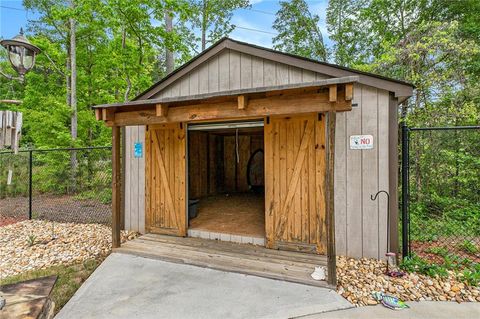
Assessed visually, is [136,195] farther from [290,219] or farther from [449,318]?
[449,318]

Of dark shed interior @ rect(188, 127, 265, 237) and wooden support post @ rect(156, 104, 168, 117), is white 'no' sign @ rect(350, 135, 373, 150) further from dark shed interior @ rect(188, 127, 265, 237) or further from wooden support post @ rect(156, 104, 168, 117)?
wooden support post @ rect(156, 104, 168, 117)

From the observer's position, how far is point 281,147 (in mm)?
4109

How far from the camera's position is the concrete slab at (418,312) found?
8.21 feet

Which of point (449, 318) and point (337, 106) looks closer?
point (449, 318)

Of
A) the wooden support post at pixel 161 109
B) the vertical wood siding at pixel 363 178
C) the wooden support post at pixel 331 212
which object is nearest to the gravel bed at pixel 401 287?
the wooden support post at pixel 331 212

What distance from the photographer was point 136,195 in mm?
5148

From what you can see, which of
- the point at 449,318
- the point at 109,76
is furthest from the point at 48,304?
the point at 109,76

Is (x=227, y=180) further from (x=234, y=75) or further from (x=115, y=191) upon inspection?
(x=115, y=191)

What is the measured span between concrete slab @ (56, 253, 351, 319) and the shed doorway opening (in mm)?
1200

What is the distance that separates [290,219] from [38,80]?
12.5 metres

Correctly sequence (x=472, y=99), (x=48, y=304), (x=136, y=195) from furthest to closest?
(x=472, y=99), (x=136, y=195), (x=48, y=304)

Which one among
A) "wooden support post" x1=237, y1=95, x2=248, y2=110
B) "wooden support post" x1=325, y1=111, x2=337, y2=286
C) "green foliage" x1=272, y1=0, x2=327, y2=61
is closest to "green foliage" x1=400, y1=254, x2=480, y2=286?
"wooden support post" x1=325, y1=111, x2=337, y2=286

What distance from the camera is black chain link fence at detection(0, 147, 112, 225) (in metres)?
7.21

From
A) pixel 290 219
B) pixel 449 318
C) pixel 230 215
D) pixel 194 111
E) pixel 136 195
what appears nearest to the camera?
pixel 449 318
